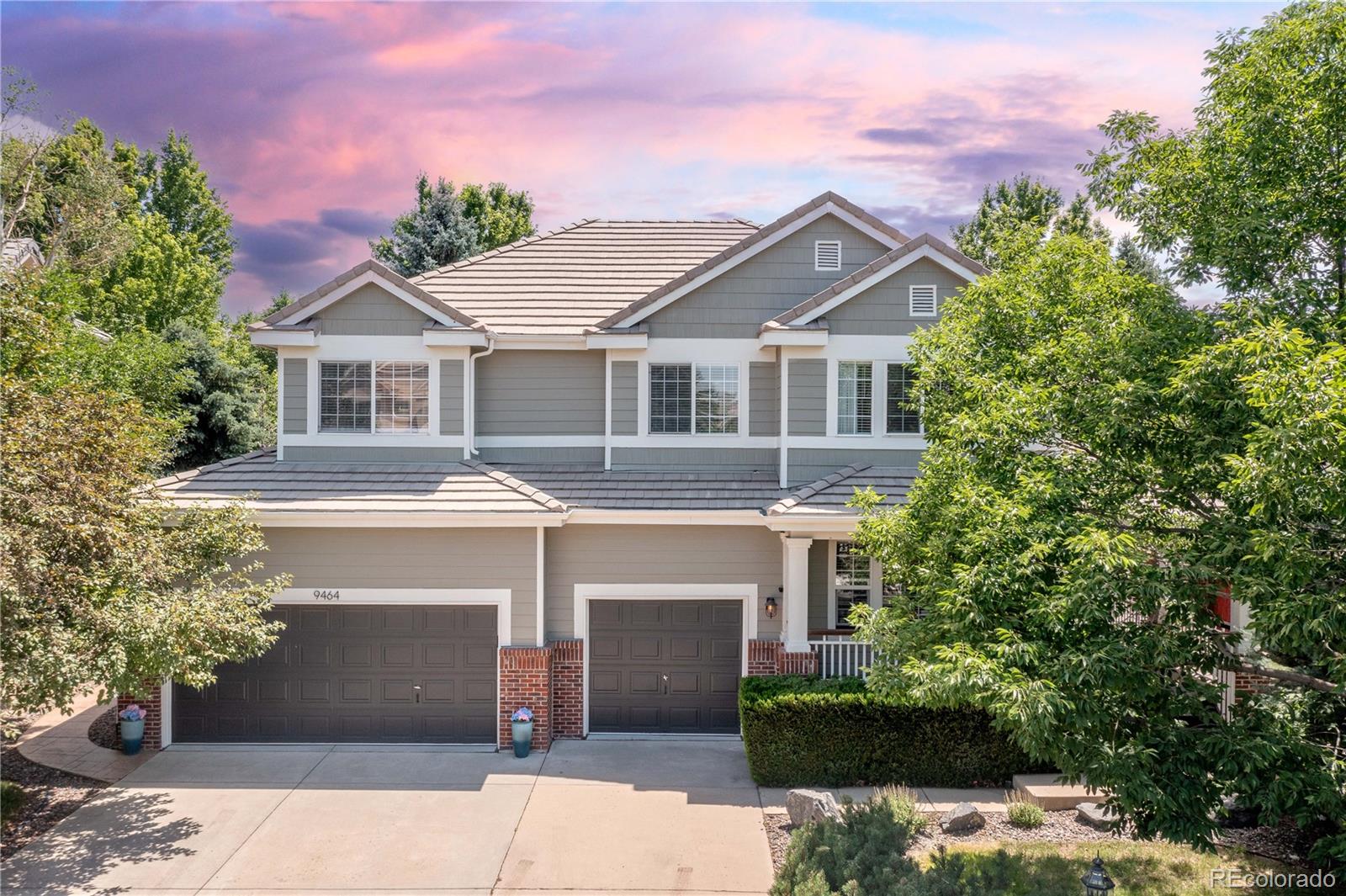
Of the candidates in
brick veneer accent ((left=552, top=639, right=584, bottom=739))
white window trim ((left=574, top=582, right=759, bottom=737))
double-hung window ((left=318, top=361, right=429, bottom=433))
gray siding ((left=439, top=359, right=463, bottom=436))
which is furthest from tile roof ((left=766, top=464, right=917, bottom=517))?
double-hung window ((left=318, top=361, right=429, bottom=433))

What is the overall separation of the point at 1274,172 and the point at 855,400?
787 cm

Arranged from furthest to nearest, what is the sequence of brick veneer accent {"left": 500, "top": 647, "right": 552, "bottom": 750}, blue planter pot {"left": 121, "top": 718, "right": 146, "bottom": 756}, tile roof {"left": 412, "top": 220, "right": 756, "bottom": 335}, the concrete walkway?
1. tile roof {"left": 412, "top": 220, "right": 756, "bottom": 335}
2. brick veneer accent {"left": 500, "top": 647, "right": 552, "bottom": 750}
3. blue planter pot {"left": 121, "top": 718, "right": 146, "bottom": 756}
4. the concrete walkway

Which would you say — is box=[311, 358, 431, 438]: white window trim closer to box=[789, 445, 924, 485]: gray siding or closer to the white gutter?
the white gutter

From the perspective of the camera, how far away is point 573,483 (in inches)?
593

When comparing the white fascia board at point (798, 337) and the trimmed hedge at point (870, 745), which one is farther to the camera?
the white fascia board at point (798, 337)

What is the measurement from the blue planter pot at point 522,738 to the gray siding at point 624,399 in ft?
17.3

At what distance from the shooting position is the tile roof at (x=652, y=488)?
1423 centimetres

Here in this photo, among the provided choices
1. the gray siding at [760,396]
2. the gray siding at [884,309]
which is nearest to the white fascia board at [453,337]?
the gray siding at [760,396]

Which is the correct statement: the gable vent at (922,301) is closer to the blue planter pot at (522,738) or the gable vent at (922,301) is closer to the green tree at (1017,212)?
the blue planter pot at (522,738)

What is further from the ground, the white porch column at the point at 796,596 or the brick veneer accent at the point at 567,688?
the white porch column at the point at 796,596

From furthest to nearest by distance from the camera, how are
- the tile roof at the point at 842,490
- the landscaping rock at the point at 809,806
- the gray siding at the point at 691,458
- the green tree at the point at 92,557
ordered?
the gray siding at the point at 691,458, the tile roof at the point at 842,490, the landscaping rock at the point at 809,806, the green tree at the point at 92,557

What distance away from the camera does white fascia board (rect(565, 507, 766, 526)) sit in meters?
13.9

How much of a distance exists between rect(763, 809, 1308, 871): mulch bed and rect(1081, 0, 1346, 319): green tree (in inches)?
247

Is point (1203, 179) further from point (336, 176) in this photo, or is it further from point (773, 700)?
point (336, 176)
